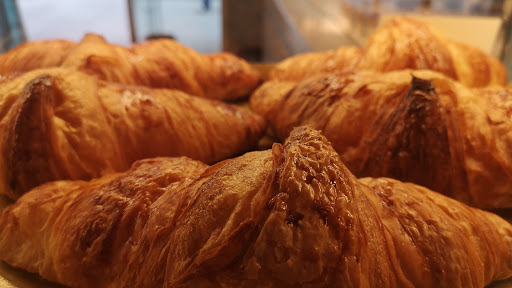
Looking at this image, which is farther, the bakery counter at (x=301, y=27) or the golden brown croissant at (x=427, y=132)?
the bakery counter at (x=301, y=27)

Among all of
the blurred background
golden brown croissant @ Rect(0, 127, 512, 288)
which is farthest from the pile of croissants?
the blurred background

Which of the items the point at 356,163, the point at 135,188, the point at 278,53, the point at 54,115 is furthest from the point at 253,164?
the point at 278,53

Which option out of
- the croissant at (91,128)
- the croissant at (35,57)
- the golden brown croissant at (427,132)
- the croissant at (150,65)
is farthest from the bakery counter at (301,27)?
the croissant at (35,57)

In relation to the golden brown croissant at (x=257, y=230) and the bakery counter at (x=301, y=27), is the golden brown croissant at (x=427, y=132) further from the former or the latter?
the bakery counter at (x=301, y=27)

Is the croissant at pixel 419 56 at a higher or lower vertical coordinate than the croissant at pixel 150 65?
higher

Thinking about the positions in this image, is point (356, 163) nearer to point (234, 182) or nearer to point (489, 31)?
point (234, 182)

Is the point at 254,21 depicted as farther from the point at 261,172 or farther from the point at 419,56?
the point at 261,172

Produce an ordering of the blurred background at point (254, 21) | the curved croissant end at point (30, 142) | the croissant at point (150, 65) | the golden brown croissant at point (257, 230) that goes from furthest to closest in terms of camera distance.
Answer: the blurred background at point (254, 21) < the croissant at point (150, 65) < the curved croissant end at point (30, 142) < the golden brown croissant at point (257, 230)

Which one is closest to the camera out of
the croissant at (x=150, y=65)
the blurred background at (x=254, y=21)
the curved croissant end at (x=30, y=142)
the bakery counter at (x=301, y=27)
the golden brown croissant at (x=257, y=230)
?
the golden brown croissant at (x=257, y=230)

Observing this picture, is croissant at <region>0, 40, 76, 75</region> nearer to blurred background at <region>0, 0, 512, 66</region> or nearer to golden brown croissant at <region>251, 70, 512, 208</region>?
golden brown croissant at <region>251, 70, 512, 208</region>
